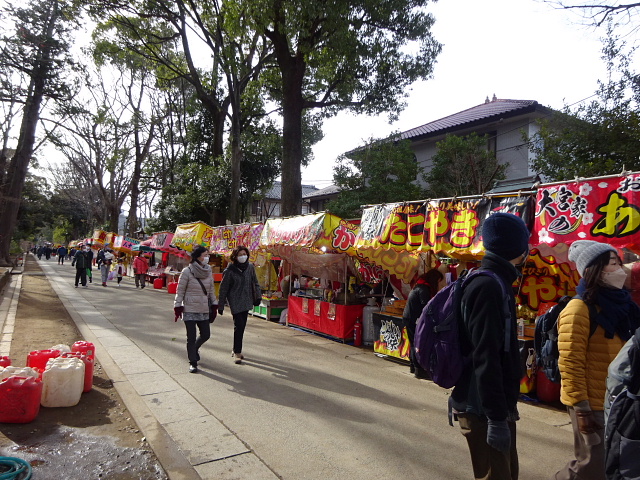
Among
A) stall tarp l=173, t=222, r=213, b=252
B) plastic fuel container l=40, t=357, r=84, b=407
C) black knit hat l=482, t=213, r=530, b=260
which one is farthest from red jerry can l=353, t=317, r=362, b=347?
stall tarp l=173, t=222, r=213, b=252

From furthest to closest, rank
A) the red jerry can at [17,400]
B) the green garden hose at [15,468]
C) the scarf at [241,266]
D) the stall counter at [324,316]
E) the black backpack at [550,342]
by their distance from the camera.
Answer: the stall counter at [324,316] → the scarf at [241,266] → the red jerry can at [17,400] → the green garden hose at [15,468] → the black backpack at [550,342]

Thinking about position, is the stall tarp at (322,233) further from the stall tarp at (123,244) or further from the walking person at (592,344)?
the stall tarp at (123,244)

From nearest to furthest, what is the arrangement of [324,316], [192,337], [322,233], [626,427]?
[626,427], [192,337], [322,233], [324,316]

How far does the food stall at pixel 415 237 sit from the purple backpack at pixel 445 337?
3.53 metres

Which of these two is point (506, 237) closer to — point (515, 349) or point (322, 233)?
point (515, 349)

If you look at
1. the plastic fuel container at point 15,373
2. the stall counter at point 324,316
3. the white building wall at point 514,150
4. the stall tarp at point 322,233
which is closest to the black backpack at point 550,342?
the plastic fuel container at point 15,373

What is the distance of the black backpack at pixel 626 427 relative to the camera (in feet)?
5.59

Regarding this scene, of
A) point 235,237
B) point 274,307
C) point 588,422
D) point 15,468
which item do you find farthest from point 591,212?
point 235,237

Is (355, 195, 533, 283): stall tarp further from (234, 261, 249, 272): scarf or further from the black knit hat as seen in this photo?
the black knit hat

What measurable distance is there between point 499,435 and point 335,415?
312 cm

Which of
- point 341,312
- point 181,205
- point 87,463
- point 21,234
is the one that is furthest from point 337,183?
point 21,234

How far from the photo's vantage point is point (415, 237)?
675 cm

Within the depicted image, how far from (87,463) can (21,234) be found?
179 feet

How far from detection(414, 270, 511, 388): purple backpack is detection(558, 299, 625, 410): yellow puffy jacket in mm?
789
